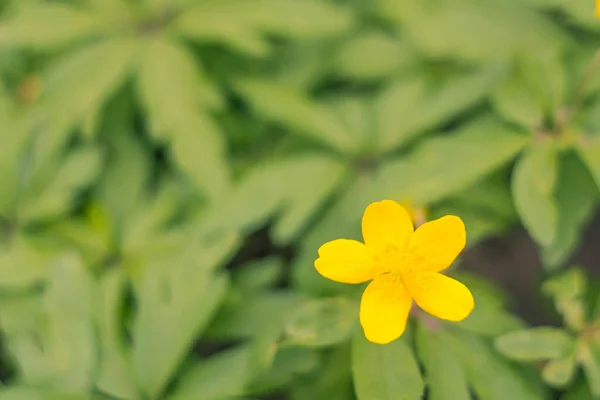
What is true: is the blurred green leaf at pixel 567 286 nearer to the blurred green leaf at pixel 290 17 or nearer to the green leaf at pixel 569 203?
the green leaf at pixel 569 203

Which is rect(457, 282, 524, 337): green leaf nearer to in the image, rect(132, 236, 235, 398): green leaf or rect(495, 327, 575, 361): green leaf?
rect(495, 327, 575, 361): green leaf

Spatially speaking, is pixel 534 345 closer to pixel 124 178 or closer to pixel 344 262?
pixel 344 262

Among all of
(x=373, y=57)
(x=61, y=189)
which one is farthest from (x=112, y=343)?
(x=373, y=57)

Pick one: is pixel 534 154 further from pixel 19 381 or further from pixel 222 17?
pixel 19 381

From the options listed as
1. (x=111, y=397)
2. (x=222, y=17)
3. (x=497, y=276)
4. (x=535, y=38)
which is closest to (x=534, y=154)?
(x=535, y=38)

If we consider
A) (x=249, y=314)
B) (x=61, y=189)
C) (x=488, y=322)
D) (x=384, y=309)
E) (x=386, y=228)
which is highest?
(x=386, y=228)

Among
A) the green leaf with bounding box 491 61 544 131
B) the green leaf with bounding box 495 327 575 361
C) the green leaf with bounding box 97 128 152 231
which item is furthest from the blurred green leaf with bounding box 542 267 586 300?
the green leaf with bounding box 97 128 152 231
